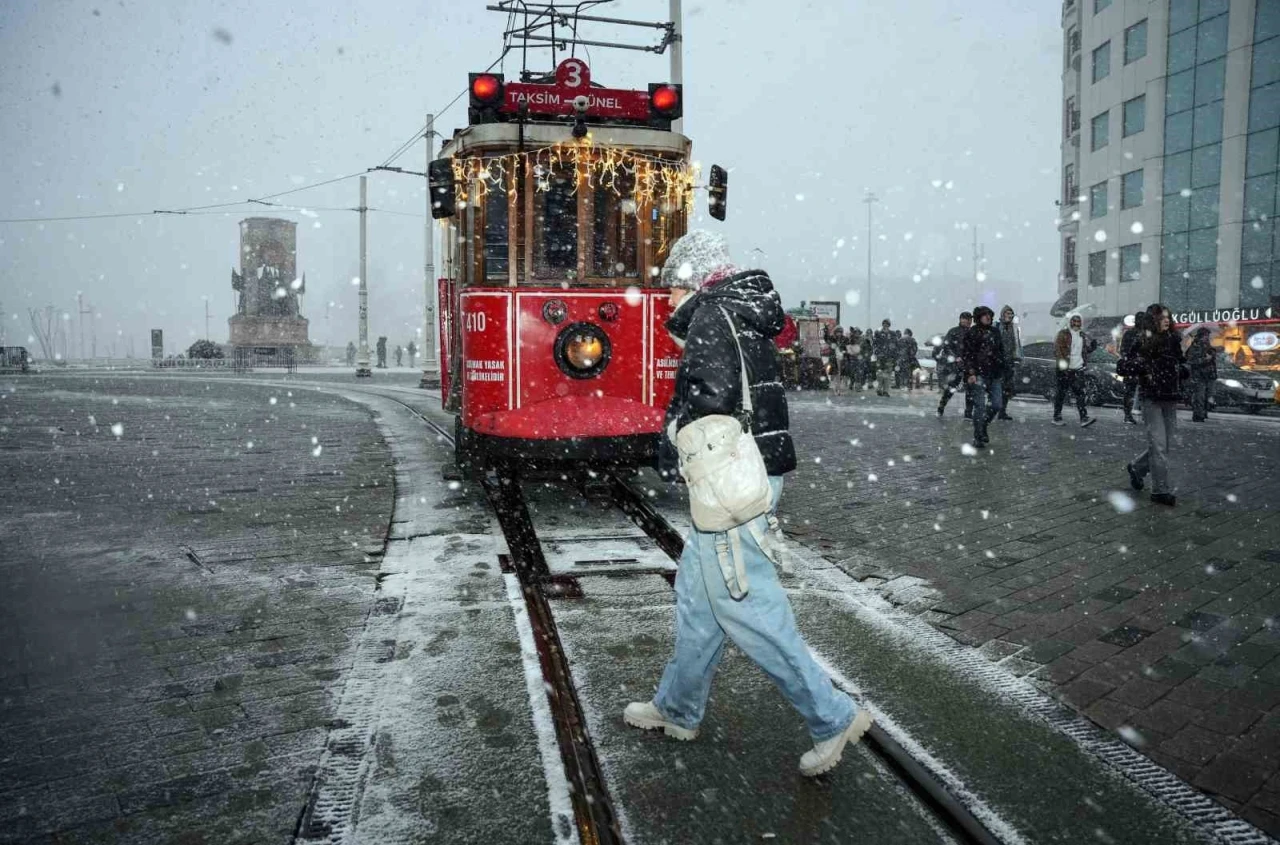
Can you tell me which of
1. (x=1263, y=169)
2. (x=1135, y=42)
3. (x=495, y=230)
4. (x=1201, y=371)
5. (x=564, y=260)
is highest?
(x=1135, y=42)

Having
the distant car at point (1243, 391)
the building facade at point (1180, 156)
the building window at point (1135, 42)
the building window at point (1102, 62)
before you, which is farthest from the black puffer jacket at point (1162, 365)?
the building window at point (1102, 62)

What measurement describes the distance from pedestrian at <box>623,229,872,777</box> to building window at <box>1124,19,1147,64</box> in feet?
140

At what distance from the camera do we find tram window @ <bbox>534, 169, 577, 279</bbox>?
732cm

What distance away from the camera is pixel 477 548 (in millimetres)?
5969

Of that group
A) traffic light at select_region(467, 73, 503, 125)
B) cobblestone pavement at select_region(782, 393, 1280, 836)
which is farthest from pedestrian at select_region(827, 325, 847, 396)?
traffic light at select_region(467, 73, 503, 125)

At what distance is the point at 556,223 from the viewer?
24.1ft

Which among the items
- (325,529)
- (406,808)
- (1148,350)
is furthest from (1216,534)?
(325,529)

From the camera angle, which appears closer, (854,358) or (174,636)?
(174,636)

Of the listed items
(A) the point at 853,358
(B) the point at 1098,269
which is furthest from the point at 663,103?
(B) the point at 1098,269

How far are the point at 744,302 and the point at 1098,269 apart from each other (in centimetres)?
4336

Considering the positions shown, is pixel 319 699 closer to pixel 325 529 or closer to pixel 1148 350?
pixel 325 529

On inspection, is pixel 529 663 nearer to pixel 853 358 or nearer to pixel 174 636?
pixel 174 636

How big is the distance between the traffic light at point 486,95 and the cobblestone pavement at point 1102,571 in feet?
13.6

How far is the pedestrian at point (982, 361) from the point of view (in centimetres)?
1138
